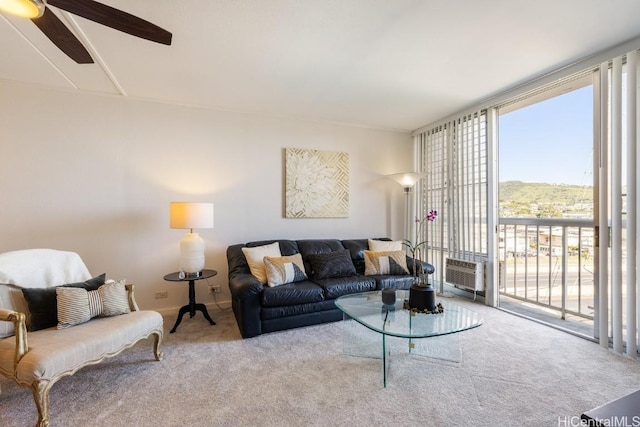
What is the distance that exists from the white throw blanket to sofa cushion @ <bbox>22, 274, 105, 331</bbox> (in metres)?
0.16

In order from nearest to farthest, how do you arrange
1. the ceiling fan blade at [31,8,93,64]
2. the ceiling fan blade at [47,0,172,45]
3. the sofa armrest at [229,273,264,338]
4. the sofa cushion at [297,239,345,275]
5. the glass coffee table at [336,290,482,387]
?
the ceiling fan blade at [47,0,172,45] → the ceiling fan blade at [31,8,93,64] → the glass coffee table at [336,290,482,387] → the sofa armrest at [229,273,264,338] → the sofa cushion at [297,239,345,275]

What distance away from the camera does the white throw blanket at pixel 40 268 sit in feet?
6.72

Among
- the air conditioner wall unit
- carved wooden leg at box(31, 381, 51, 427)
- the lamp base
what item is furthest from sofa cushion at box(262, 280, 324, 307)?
the air conditioner wall unit

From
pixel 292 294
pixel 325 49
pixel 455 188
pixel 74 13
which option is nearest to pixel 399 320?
pixel 292 294

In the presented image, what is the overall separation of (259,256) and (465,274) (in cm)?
267

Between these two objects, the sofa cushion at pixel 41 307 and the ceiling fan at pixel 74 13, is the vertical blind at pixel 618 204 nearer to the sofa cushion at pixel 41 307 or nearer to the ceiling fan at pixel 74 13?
the ceiling fan at pixel 74 13

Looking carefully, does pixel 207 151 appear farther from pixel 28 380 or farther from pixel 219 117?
pixel 28 380

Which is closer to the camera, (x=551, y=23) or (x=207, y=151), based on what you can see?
(x=551, y=23)

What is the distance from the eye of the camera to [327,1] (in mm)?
1812

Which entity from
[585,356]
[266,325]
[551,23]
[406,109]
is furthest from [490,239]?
[266,325]

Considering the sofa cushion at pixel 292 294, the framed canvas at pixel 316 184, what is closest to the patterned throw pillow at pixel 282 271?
the sofa cushion at pixel 292 294

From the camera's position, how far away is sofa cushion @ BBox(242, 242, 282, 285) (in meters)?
3.04

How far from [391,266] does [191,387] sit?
240cm

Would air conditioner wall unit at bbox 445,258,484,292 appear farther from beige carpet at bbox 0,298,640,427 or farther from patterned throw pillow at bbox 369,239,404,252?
beige carpet at bbox 0,298,640,427
